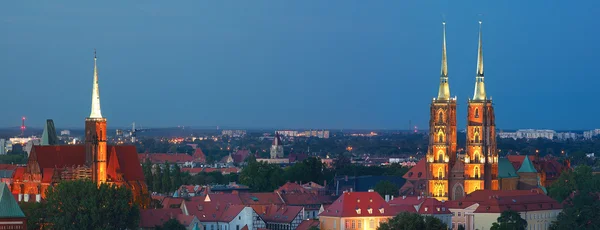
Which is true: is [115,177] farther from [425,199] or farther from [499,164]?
[499,164]

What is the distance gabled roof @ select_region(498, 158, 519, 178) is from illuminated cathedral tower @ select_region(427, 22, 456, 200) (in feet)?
31.3

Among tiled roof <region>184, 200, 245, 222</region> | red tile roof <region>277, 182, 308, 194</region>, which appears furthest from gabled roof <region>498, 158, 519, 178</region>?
tiled roof <region>184, 200, 245, 222</region>

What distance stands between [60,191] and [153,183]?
4706 cm

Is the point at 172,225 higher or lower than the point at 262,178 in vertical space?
lower

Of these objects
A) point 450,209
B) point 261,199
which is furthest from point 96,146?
point 450,209

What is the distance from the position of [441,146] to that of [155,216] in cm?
3315

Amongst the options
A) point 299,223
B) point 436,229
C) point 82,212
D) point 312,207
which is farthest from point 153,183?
point 436,229

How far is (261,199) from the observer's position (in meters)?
129

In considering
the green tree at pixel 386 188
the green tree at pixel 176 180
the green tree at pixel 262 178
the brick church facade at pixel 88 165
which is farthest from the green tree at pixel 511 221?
the green tree at pixel 262 178

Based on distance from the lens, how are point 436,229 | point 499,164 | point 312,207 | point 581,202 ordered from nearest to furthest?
point 436,229 < point 581,202 < point 312,207 < point 499,164

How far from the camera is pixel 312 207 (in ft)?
417

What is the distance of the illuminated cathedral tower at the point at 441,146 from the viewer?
132625mm

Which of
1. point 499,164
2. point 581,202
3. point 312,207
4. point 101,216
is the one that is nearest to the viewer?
point 101,216

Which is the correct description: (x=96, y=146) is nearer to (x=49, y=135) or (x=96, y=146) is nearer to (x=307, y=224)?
(x=307, y=224)
